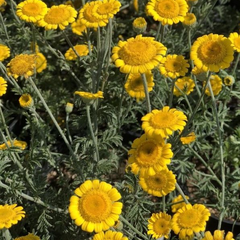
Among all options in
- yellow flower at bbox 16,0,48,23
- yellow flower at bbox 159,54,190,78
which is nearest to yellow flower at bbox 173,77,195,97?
yellow flower at bbox 159,54,190,78

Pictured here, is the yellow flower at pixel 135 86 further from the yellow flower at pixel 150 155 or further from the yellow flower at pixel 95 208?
the yellow flower at pixel 95 208

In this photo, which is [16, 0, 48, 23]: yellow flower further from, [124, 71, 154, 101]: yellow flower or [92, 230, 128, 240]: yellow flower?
[92, 230, 128, 240]: yellow flower

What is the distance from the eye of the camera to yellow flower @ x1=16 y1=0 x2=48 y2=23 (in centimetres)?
284

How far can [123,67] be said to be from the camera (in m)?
2.05

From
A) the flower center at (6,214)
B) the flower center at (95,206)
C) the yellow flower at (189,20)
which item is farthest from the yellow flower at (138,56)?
the flower center at (6,214)

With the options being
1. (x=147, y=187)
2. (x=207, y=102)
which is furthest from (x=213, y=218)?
(x=147, y=187)

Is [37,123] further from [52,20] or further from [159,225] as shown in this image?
[159,225]

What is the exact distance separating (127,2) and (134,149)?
2.65 m

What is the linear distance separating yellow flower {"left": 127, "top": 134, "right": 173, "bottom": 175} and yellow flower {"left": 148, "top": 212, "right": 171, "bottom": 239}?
41 cm

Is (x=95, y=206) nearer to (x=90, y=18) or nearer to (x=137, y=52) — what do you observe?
(x=137, y=52)

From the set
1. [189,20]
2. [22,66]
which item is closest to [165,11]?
[189,20]

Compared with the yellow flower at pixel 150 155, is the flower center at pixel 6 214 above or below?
below

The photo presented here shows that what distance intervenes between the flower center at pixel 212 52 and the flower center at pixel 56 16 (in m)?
1.11

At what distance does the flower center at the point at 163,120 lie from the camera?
2051 millimetres
